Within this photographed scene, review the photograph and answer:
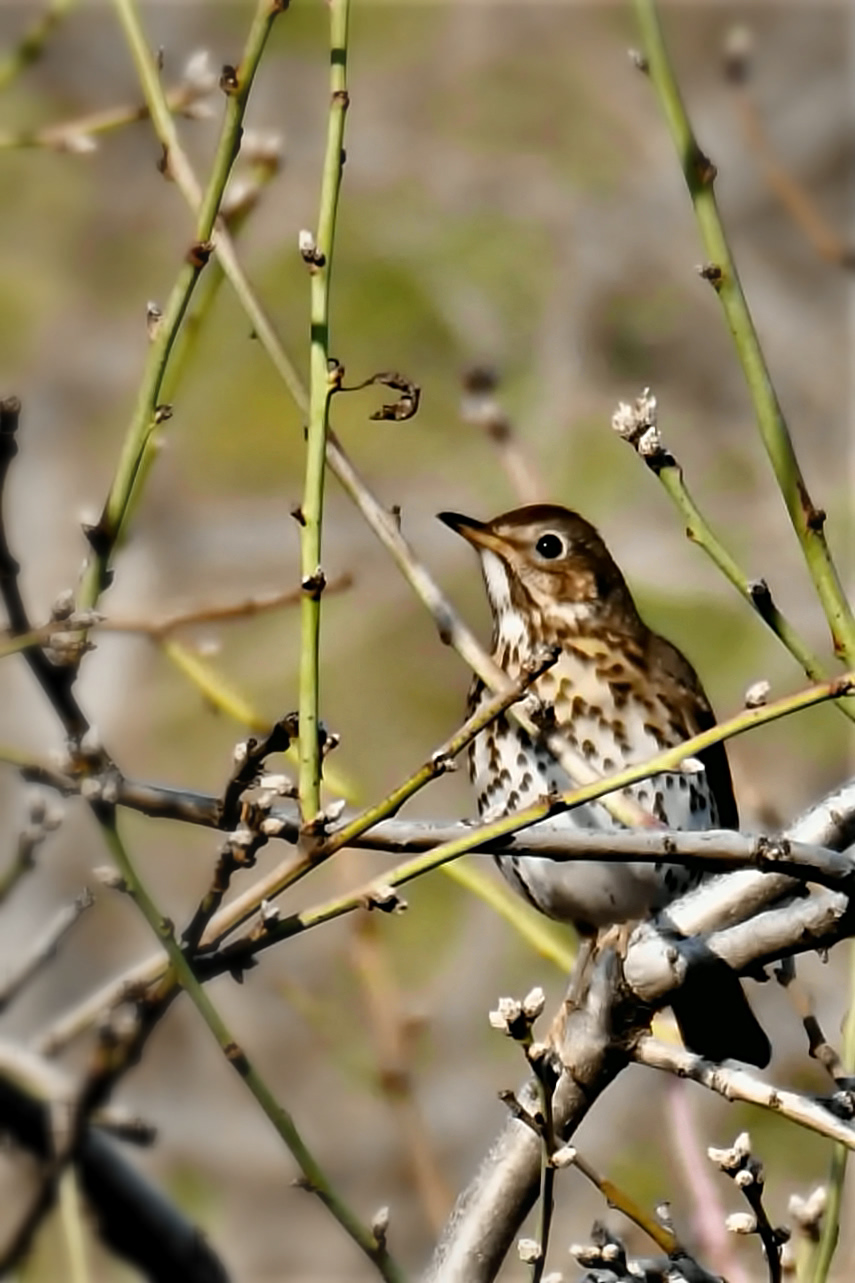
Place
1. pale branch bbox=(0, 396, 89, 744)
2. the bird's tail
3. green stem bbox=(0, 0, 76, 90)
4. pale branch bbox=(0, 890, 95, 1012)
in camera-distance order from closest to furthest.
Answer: pale branch bbox=(0, 396, 89, 744) < pale branch bbox=(0, 890, 95, 1012) < green stem bbox=(0, 0, 76, 90) < the bird's tail

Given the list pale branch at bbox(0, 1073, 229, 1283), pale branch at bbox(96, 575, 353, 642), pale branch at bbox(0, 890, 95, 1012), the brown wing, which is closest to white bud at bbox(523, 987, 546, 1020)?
pale branch at bbox(96, 575, 353, 642)

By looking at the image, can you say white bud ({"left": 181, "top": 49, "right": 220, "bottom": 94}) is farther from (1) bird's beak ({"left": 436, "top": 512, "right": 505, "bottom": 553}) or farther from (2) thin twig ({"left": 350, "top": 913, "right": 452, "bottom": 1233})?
(2) thin twig ({"left": 350, "top": 913, "right": 452, "bottom": 1233})

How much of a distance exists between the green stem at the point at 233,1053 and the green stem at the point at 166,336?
178mm

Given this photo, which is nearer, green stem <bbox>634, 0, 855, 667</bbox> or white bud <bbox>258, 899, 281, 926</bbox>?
white bud <bbox>258, 899, 281, 926</bbox>

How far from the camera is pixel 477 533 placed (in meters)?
2.96

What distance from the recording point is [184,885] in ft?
17.6

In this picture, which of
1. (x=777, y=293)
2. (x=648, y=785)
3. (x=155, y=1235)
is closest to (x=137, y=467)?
(x=155, y=1235)

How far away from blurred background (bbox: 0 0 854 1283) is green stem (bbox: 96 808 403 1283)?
245 centimetres

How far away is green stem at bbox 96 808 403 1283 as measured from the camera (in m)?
1.36

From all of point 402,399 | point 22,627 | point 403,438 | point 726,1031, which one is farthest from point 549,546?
point 403,438

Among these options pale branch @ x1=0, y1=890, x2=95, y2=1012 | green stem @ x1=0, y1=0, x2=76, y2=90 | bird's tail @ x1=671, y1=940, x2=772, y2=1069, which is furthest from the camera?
bird's tail @ x1=671, y1=940, x2=772, y2=1069

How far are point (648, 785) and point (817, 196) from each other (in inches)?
174

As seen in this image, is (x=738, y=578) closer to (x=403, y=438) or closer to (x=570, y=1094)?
(x=570, y=1094)

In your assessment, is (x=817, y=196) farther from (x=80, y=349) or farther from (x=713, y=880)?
(x=713, y=880)
